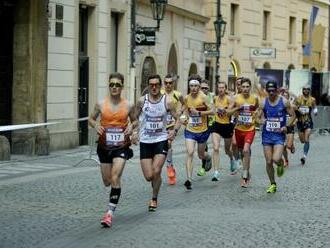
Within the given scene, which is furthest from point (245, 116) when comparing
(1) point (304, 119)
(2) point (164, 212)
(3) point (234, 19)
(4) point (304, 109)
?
(3) point (234, 19)

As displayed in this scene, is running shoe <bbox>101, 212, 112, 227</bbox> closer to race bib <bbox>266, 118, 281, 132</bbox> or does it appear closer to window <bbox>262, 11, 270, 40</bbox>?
race bib <bbox>266, 118, 281, 132</bbox>

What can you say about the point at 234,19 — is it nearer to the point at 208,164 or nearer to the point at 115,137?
the point at 208,164

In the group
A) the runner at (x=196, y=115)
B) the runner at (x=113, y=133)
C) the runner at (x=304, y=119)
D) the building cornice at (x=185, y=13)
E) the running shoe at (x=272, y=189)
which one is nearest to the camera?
the runner at (x=113, y=133)

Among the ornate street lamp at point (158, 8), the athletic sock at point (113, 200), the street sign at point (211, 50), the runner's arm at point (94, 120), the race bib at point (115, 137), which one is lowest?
the athletic sock at point (113, 200)

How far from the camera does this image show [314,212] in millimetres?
11961

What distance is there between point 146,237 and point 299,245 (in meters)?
1.64

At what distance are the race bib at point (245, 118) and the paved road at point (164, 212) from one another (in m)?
1.09

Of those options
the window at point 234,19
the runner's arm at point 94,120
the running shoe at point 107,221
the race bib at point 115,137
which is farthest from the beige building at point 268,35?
the running shoe at point 107,221

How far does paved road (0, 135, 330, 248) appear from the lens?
969 centimetres

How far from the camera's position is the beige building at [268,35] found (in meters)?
39.9

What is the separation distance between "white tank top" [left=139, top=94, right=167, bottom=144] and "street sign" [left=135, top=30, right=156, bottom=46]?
1439 cm

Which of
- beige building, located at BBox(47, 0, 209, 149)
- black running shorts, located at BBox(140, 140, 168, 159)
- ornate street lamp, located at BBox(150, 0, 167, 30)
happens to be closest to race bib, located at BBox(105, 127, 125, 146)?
black running shorts, located at BBox(140, 140, 168, 159)

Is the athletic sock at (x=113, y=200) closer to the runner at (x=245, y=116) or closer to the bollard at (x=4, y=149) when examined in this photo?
the runner at (x=245, y=116)

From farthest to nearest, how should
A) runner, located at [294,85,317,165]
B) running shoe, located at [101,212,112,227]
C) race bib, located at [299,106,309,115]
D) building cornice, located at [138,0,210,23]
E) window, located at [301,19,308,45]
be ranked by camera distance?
window, located at [301,19,308,45] → building cornice, located at [138,0,210,23] → race bib, located at [299,106,309,115] → runner, located at [294,85,317,165] → running shoe, located at [101,212,112,227]
